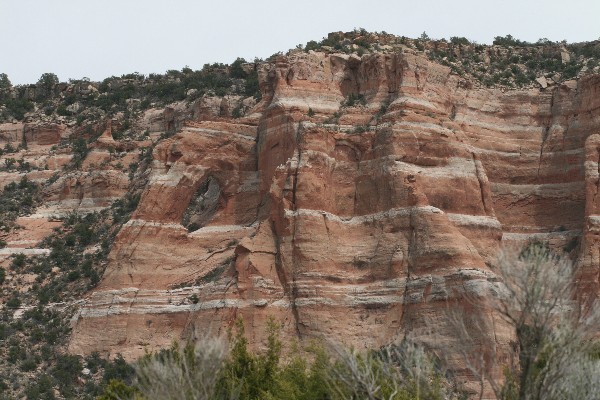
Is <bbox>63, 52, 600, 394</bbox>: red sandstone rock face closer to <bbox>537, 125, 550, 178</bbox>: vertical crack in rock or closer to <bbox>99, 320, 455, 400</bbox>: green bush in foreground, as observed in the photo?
<bbox>537, 125, 550, 178</bbox>: vertical crack in rock

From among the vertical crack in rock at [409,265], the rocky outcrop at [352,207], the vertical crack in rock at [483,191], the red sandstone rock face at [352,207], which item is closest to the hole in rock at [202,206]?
the rocky outcrop at [352,207]

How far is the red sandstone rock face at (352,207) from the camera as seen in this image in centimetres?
5959

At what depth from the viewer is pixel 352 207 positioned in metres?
63.8

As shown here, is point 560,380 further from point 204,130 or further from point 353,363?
point 204,130

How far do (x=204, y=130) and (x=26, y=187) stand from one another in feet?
57.8

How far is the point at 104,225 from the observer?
73.5m

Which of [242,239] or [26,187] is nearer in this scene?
[242,239]

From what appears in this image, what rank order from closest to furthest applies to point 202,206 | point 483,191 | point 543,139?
1. point 483,191
2. point 543,139
3. point 202,206

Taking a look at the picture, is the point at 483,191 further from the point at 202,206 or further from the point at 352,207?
the point at 202,206

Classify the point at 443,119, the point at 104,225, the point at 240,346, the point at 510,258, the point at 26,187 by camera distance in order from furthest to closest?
the point at 26,187 → the point at 104,225 → the point at 443,119 → the point at 240,346 → the point at 510,258

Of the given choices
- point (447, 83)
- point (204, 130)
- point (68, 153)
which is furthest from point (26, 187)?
point (447, 83)

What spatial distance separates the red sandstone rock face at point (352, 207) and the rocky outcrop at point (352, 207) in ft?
0.27

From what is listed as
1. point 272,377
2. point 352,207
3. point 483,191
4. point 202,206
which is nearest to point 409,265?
point 352,207

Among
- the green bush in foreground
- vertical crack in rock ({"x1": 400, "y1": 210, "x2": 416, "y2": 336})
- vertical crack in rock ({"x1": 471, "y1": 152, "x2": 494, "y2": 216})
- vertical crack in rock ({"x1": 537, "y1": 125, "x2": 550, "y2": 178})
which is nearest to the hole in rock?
vertical crack in rock ({"x1": 400, "y1": 210, "x2": 416, "y2": 336})
